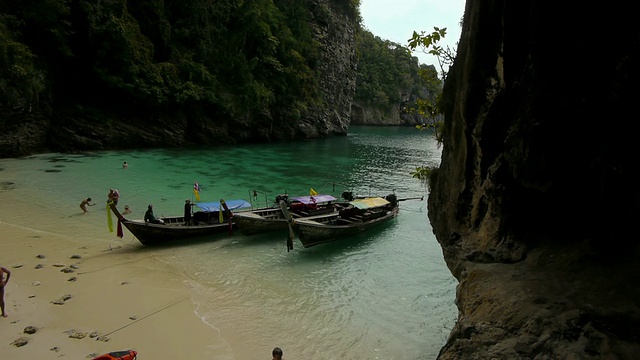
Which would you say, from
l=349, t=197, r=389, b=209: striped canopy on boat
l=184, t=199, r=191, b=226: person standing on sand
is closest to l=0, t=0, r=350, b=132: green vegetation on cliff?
l=184, t=199, r=191, b=226: person standing on sand

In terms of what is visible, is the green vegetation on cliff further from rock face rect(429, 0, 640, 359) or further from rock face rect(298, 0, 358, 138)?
rock face rect(429, 0, 640, 359)

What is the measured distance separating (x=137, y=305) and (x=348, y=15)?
217 ft

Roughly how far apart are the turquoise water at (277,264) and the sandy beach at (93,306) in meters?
0.63

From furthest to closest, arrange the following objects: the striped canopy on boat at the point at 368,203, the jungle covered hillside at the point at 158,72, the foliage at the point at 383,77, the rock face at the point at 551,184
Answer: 1. the foliage at the point at 383,77
2. the jungle covered hillside at the point at 158,72
3. the striped canopy on boat at the point at 368,203
4. the rock face at the point at 551,184

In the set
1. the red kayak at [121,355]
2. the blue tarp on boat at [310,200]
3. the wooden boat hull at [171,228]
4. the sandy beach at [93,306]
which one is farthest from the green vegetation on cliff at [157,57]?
the red kayak at [121,355]

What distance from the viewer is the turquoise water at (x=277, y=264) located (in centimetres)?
957

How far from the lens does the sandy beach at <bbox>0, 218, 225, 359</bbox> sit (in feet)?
26.6

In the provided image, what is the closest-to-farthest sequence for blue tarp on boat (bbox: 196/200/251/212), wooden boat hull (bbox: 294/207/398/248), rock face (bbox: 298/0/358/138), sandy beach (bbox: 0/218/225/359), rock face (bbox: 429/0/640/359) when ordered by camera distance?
rock face (bbox: 429/0/640/359)
sandy beach (bbox: 0/218/225/359)
wooden boat hull (bbox: 294/207/398/248)
blue tarp on boat (bbox: 196/200/251/212)
rock face (bbox: 298/0/358/138)

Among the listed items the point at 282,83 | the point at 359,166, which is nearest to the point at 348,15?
the point at 282,83

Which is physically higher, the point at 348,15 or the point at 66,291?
the point at 348,15

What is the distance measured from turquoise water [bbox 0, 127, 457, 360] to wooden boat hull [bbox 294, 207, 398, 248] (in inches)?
17.3

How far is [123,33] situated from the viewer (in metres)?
33.7

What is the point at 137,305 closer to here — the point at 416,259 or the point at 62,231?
the point at 62,231

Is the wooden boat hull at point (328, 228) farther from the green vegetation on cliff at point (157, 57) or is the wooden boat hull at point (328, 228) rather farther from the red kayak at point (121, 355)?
the green vegetation on cliff at point (157, 57)
